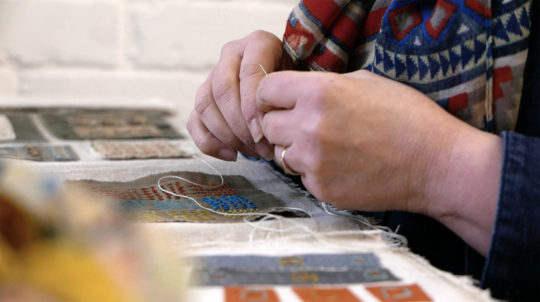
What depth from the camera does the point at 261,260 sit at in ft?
1.30

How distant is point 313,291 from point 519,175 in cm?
16

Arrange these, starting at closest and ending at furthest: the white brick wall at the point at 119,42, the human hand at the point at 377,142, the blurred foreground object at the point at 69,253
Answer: the blurred foreground object at the point at 69,253
the human hand at the point at 377,142
the white brick wall at the point at 119,42

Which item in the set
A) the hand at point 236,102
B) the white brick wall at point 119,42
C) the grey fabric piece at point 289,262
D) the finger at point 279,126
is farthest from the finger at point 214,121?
the white brick wall at point 119,42

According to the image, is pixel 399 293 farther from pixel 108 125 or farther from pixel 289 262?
pixel 108 125

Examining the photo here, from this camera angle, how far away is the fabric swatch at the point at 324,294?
1.12 ft

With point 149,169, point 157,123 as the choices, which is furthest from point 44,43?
point 149,169

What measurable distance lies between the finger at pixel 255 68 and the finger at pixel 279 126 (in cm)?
4

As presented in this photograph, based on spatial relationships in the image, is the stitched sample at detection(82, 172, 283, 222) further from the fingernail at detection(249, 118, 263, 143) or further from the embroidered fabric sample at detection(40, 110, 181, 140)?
the embroidered fabric sample at detection(40, 110, 181, 140)

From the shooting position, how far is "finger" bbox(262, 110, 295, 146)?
48cm

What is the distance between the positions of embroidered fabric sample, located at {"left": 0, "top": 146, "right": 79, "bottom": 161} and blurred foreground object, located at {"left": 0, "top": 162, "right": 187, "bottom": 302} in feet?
1.59

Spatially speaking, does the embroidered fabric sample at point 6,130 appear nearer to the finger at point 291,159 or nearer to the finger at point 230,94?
the finger at point 230,94

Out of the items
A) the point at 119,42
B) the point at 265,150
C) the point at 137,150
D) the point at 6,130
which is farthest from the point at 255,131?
the point at 119,42

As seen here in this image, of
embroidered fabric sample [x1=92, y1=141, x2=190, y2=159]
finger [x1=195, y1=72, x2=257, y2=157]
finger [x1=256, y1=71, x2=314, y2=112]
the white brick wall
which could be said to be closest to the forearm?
finger [x1=256, y1=71, x2=314, y2=112]

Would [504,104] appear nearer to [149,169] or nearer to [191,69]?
[149,169]
